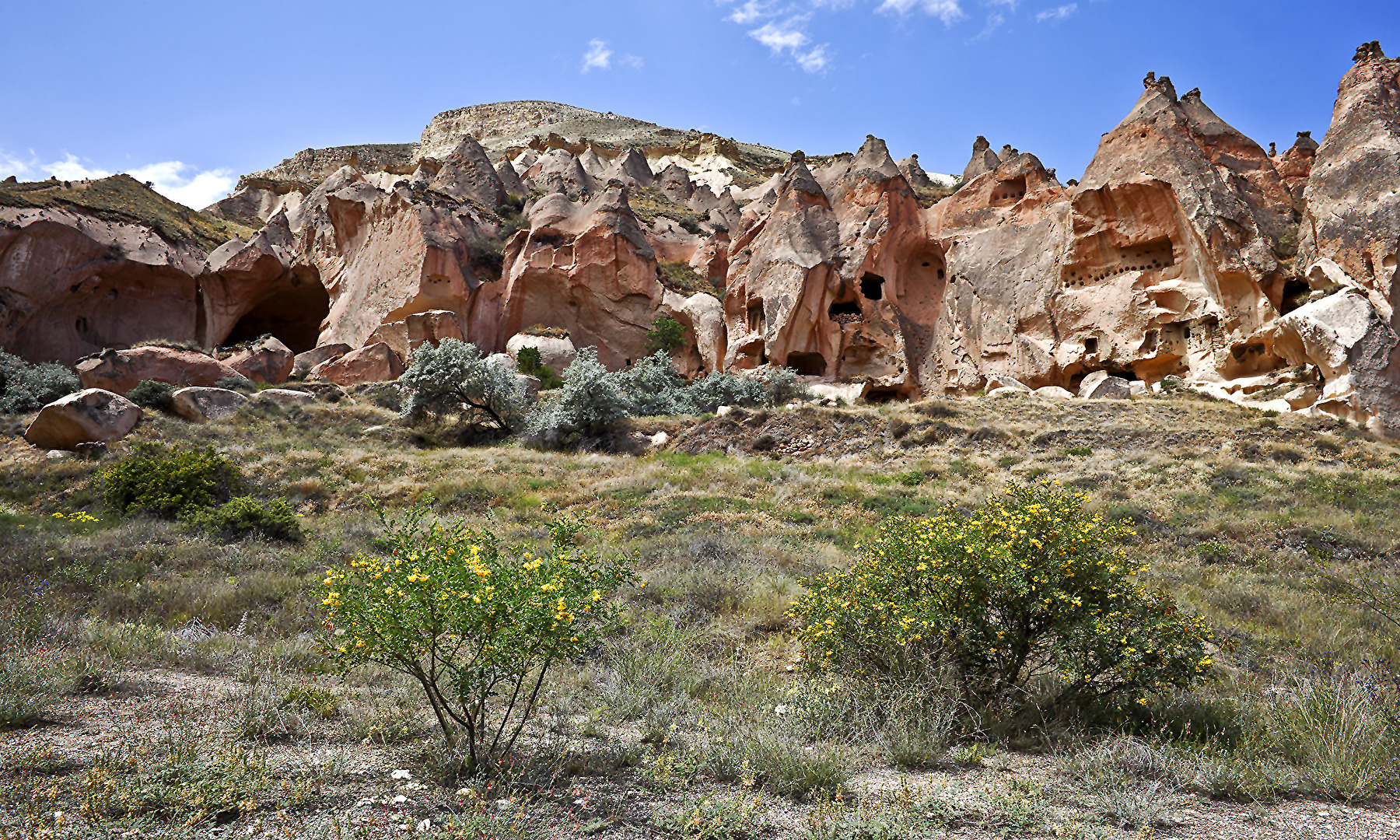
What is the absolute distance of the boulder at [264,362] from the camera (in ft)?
85.1

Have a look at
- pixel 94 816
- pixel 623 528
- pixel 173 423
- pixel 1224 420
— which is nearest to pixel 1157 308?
pixel 1224 420

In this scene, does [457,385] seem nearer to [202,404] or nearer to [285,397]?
[285,397]

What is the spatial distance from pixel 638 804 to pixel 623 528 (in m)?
8.09

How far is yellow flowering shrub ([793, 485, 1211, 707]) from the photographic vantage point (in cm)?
412

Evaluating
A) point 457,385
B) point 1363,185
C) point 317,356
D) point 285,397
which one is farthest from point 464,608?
point 317,356

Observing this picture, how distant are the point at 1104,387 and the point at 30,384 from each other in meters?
34.0

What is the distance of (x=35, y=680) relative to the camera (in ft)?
12.5

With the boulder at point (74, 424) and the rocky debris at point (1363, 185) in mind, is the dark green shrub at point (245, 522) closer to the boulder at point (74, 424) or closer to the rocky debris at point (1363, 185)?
the boulder at point (74, 424)

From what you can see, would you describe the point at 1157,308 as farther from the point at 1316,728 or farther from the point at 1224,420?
the point at 1316,728

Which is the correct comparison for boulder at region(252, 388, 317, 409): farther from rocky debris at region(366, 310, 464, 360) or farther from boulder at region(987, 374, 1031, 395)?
boulder at region(987, 374, 1031, 395)

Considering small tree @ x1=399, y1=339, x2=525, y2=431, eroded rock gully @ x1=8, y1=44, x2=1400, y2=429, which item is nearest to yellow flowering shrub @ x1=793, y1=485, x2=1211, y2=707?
eroded rock gully @ x1=8, y1=44, x2=1400, y2=429

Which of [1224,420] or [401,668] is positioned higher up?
[1224,420]

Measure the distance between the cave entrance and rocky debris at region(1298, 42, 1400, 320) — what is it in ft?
133

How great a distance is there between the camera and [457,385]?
70.9ft
